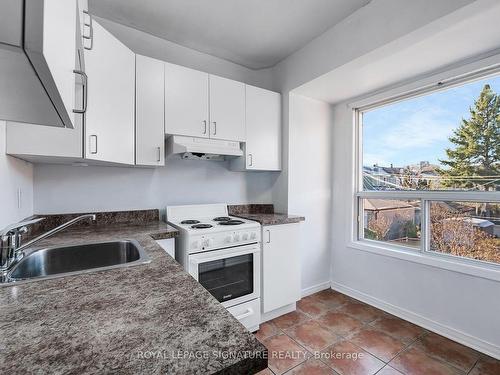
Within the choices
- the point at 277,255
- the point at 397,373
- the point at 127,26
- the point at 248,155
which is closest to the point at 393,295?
the point at 397,373

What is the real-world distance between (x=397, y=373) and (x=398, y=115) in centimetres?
221

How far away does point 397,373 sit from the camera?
1.58 m

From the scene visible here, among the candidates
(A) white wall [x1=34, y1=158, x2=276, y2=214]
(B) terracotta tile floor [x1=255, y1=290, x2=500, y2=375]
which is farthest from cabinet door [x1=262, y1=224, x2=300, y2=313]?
(A) white wall [x1=34, y1=158, x2=276, y2=214]

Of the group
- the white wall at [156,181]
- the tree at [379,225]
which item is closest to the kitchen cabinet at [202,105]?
the white wall at [156,181]

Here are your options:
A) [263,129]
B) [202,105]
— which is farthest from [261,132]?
[202,105]

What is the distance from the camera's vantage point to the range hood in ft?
6.46

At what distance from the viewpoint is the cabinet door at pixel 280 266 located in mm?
2156

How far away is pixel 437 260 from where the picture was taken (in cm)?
204

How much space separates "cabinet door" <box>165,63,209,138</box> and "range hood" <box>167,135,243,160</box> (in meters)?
0.06

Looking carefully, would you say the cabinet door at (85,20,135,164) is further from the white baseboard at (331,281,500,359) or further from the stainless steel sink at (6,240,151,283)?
the white baseboard at (331,281,500,359)

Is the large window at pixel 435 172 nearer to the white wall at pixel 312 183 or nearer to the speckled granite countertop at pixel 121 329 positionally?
the white wall at pixel 312 183

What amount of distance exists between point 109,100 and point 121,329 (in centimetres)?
155

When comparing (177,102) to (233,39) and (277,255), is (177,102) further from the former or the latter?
(277,255)

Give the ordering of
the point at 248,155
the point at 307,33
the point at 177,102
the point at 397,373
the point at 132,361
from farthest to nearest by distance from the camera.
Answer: the point at 248,155
the point at 307,33
the point at 177,102
the point at 397,373
the point at 132,361
